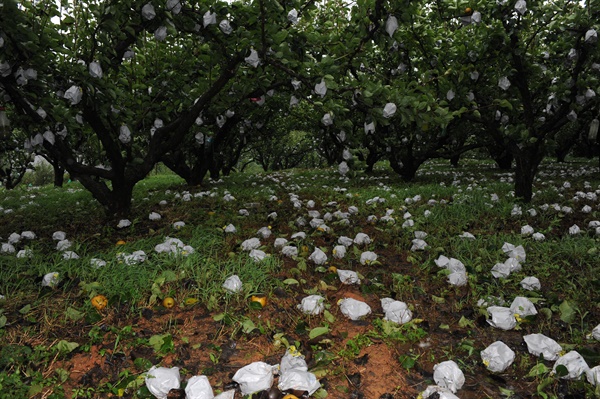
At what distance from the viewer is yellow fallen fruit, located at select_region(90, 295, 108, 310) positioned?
2.70m

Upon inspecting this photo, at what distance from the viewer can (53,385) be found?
2.04 meters

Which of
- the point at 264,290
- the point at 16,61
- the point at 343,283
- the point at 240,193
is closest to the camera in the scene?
the point at 264,290

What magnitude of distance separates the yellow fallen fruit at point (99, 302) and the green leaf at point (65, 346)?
1.36 ft

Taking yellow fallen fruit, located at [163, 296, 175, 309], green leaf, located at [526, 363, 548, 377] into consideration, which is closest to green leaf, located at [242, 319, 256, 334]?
yellow fallen fruit, located at [163, 296, 175, 309]

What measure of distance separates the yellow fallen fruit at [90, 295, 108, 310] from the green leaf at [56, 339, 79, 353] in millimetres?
414

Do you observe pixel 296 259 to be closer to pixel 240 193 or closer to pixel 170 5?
pixel 170 5

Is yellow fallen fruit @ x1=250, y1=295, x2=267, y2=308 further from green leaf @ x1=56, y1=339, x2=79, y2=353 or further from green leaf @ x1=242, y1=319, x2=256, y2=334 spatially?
green leaf @ x1=56, y1=339, x2=79, y2=353

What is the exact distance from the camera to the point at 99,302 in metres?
2.71

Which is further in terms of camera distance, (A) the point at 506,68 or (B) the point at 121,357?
(A) the point at 506,68

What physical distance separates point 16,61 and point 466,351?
16.3 feet

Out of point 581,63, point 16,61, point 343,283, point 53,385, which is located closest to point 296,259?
point 343,283

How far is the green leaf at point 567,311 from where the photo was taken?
2.70 m

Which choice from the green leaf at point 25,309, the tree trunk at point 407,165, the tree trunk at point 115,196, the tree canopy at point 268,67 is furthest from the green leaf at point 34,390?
the tree trunk at point 407,165

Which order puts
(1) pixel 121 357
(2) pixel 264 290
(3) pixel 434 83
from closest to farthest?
1. (1) pixel 121 357
2. (2) pixel 264 290
3. (3) pixel 434 83
